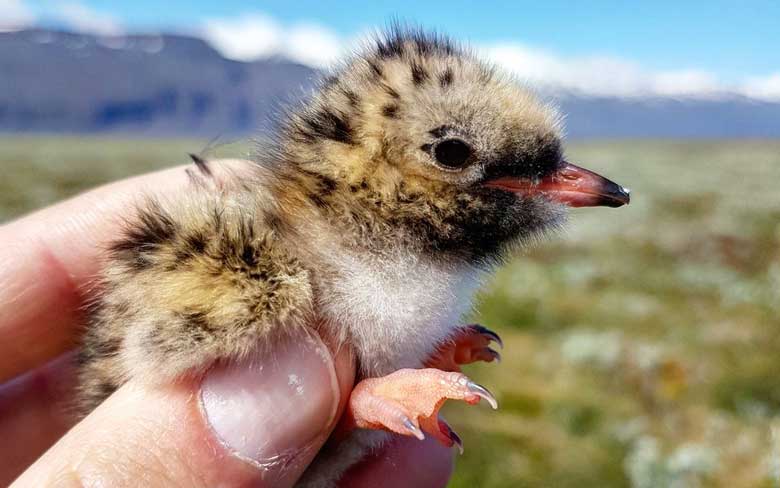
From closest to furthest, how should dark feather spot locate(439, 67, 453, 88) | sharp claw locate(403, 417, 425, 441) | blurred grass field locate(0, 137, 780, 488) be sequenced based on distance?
sharp claw locate(403, 417, 425, 441)
dark feather spot locate(439, 67, 453, 88)
blurred grass field locate(0, 137, 780, 488)

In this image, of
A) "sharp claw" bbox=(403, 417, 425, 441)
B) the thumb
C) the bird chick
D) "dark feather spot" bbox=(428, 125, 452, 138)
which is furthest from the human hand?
"dark feather spot" bbox=(428, 125, 452, 138)

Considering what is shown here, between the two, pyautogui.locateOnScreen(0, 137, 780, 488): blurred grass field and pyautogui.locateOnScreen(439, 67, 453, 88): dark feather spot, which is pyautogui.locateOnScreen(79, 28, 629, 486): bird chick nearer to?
pyautogui.locateOnScreen(439, 67, 453, 88): dark feather spot

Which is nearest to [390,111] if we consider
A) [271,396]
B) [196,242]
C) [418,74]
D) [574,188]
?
[418,74]

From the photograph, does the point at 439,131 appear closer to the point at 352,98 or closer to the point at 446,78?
the point at 446,78

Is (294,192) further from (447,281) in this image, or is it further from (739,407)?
(739,407)

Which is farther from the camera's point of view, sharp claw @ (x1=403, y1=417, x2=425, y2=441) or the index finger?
the index finger

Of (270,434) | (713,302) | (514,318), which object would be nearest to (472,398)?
(270,434)

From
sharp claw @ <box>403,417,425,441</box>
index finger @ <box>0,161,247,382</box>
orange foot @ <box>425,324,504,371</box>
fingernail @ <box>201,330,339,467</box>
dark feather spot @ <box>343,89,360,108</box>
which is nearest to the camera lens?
sharp claw @ <box>403,417,425,441</box>
